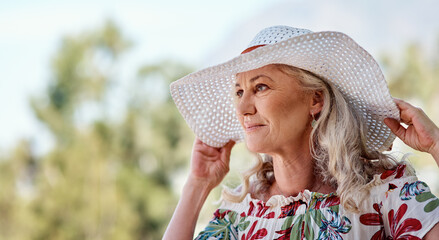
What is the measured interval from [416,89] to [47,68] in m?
7.74

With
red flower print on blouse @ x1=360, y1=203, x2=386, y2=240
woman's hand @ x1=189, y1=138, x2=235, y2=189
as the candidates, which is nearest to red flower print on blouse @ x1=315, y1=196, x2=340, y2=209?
red flower print on blouse @ x1=360, y1=203, x2=386, y2=240

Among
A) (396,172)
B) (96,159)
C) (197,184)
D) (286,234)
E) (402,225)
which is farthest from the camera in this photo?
(96,159)

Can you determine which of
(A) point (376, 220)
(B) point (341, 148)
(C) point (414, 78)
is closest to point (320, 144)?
(B) point (341, 148)

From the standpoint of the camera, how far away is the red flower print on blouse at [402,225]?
156 centimetres

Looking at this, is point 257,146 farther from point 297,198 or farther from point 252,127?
point 297,198

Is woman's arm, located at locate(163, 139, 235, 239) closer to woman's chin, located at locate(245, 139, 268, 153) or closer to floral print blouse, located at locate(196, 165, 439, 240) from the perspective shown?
floral print blouse, located at locate(196, 165, 439, 240)

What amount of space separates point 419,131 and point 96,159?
10.4 m

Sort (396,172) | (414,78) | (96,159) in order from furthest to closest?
(96,159)
(414,78)
(396,172)

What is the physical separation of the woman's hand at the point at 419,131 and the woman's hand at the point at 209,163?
71 cm

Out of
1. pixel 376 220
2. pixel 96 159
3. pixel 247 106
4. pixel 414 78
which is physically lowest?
pixel 414 78

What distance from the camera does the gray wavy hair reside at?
172 cm

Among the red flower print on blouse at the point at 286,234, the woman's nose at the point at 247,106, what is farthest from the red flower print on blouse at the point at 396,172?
the woman's nose at the point at 247,106

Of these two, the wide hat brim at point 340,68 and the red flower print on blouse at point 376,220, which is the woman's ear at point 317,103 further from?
the red flower print on blouse at point 376,220

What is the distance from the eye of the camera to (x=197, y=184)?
2.13 m
